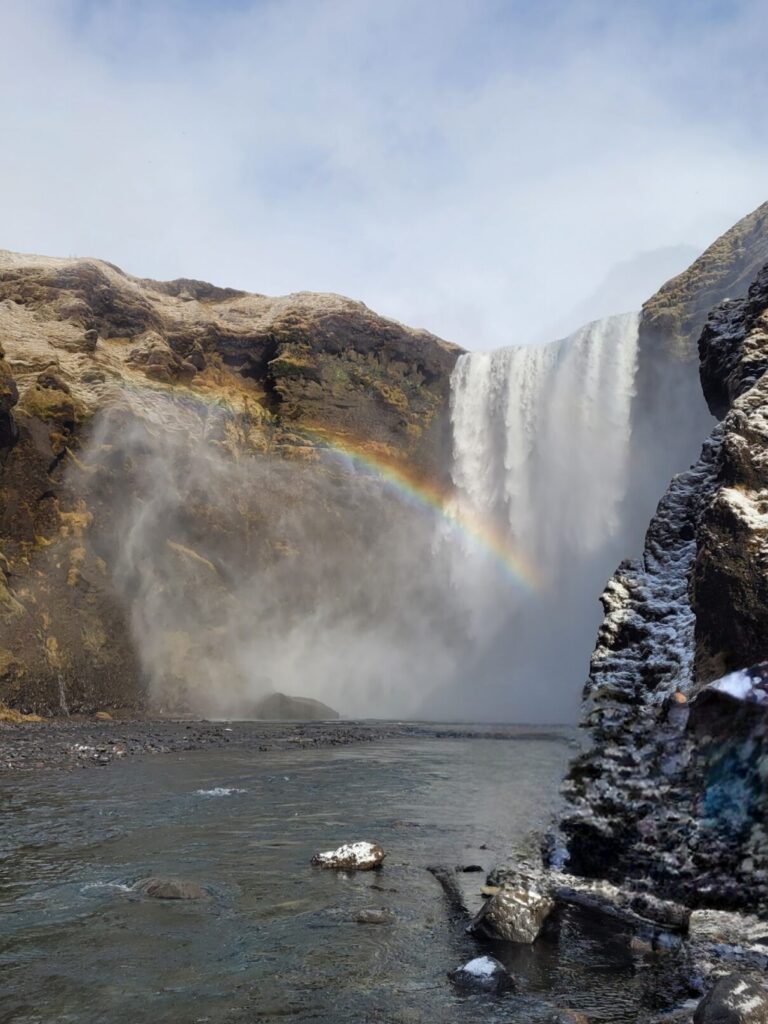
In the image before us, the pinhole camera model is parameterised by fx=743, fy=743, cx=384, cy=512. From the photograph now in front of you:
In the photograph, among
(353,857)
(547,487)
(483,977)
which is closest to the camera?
(483,977)

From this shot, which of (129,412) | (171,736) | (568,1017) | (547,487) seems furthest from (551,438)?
(568,1017)

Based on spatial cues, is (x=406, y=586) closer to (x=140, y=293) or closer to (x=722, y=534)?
(x=140, y=293)

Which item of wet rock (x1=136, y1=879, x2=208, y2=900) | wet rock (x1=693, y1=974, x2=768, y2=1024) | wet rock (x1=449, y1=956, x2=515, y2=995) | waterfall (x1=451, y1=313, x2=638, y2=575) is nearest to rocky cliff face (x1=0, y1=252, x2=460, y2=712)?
waterfall (x1=451, y1=313, x2=638, y2=575)

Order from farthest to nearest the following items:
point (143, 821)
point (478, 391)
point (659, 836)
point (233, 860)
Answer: point (478, 391), point (143, 821), point (233, 860), point (659, 836)

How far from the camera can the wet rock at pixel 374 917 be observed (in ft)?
29.1

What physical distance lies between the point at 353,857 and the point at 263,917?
256 cm

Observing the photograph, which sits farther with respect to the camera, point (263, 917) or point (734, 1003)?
point (263, 917)

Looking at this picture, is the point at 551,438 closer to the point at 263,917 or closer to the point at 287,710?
the point at 287,710

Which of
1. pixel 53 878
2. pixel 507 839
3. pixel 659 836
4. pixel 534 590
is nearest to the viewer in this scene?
pixel 659 836

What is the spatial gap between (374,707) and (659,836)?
144 feet

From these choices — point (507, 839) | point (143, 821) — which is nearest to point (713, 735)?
point (507, 839)

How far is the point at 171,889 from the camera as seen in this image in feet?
32.1

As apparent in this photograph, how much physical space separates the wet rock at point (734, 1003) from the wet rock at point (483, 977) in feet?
6.01

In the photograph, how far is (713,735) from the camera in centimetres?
851
